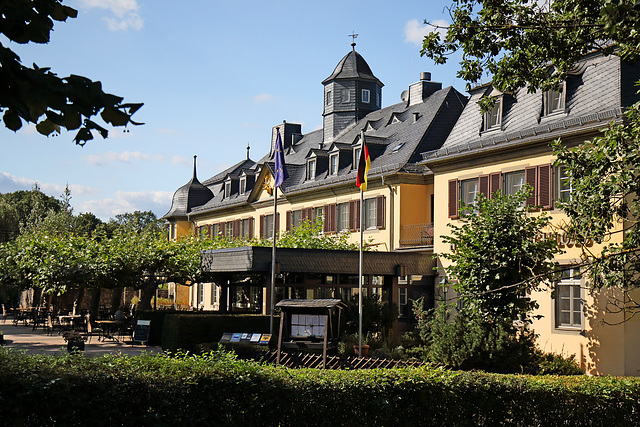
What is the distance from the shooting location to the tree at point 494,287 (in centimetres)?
1661

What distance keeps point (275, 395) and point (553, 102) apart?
16.5 meters

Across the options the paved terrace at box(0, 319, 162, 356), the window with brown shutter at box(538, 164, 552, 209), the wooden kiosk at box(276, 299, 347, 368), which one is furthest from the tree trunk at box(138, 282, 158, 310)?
the window with brown shutter at box(538, 164, 552, 209)

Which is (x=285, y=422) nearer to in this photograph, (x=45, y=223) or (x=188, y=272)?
(x=188, y=272)

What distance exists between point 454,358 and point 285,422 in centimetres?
901

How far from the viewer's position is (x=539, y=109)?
2236 centimetres

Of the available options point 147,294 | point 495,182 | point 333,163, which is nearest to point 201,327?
point 147,294

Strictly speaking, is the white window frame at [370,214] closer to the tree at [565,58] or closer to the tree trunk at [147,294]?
the tree trunk at [147,294]

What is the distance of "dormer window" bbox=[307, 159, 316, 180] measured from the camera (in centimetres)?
3625

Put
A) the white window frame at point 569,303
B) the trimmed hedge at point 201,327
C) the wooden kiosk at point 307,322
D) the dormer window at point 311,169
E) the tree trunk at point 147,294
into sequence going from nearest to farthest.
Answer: the wooden kiosk at point 307,322 → the white window frame at point 569,303 → the trimmed hedge at point 201,327 → the tree trunk at point 147,294 → the dormer window at point 311,169

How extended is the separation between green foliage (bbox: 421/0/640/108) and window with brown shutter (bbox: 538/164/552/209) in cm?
877

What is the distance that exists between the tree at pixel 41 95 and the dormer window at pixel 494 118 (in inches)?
831

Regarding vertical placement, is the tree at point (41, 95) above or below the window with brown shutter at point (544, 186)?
below

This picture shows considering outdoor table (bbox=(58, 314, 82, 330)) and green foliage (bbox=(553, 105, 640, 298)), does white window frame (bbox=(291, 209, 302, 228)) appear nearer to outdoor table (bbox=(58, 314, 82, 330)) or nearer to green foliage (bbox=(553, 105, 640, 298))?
outdoor table (bbox=(58, 314, 82, 330))

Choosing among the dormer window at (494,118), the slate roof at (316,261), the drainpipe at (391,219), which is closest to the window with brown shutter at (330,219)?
the drainpipe at (391,219)
